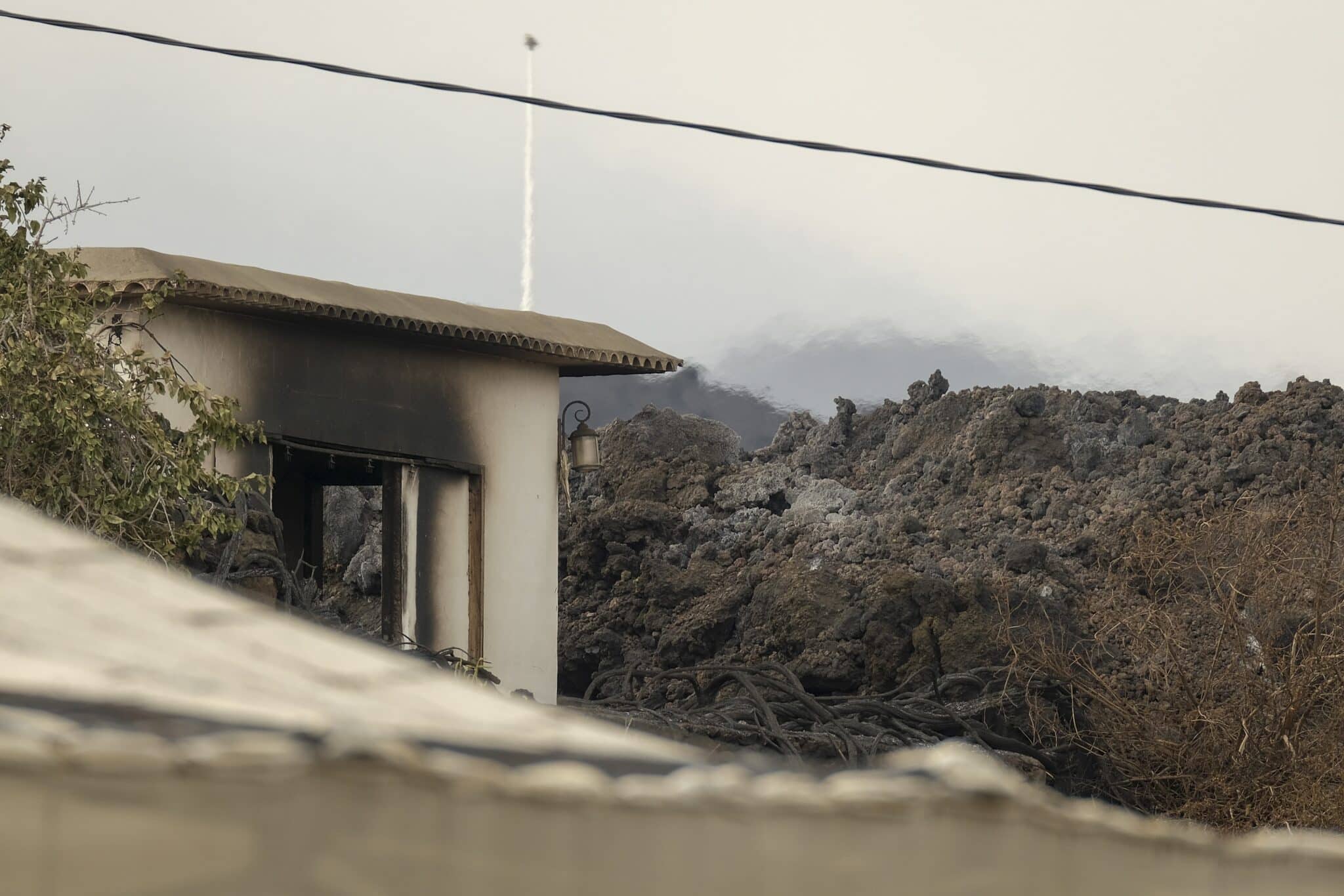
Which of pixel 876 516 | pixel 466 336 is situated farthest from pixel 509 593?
pixel 876 516

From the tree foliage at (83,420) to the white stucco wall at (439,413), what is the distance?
1691 mm

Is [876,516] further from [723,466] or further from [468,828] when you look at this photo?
[468,828]

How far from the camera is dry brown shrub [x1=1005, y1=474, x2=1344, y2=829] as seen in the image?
33.8ft

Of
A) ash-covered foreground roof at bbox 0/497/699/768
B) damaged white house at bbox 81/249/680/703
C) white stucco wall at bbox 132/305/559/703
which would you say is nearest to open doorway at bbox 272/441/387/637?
damaged white house at bbox 81/249/680/703

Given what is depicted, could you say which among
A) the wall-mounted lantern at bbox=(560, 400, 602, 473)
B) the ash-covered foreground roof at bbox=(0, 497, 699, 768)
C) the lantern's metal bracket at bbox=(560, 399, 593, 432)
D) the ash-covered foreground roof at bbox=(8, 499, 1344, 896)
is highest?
the lantern's metal bracket at bbox=(560, 399, 593, 432)

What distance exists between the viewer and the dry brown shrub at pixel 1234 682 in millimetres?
10312

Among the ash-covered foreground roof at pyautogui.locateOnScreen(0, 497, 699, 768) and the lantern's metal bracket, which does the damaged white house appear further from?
the ash-covered foreground roof at pyautogui.locateOnScreen(0, 497, 699, 768)

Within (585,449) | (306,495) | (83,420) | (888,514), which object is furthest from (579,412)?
(888,514)

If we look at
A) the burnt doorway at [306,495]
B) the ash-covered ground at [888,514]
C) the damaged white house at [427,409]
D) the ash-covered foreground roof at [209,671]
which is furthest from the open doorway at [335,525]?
the ash-covered foreground roof at [209,671]

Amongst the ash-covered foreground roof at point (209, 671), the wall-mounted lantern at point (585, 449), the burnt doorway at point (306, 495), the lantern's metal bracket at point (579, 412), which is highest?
the lantern's metal bracket at point (579, 412)

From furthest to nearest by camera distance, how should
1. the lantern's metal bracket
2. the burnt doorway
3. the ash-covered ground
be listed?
the ash-covered ground < the burnt doorway < the lantern's metal bracket

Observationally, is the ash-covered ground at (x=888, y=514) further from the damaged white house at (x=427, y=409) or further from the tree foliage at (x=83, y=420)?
the tree foliage at (x=83, y=420)

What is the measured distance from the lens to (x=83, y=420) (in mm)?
8055

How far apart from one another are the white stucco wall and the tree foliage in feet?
5.55
